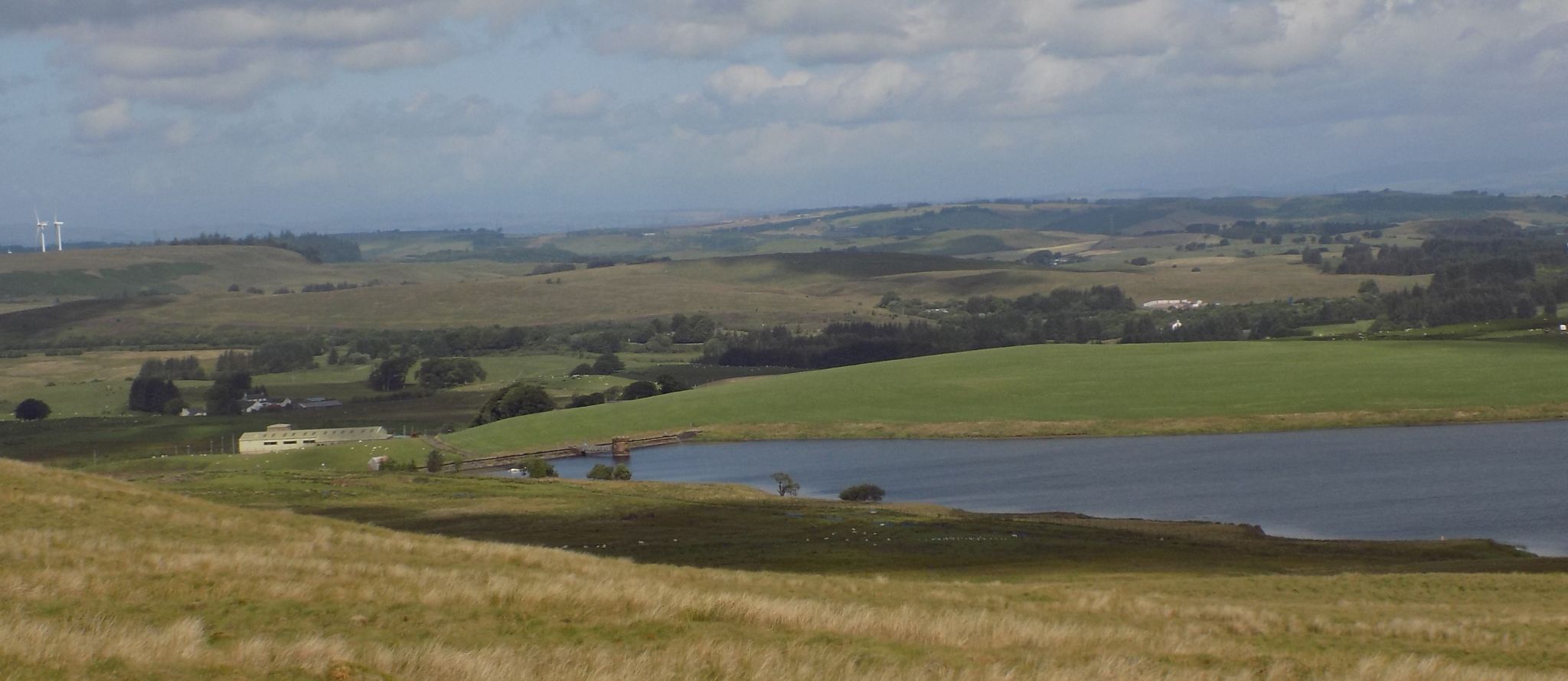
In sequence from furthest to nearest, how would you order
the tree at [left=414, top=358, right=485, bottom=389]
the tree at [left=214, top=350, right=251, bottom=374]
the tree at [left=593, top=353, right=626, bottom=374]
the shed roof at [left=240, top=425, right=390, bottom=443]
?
the tree at [left=214, top=350, right=251, bottom=374] < the tree at [left=593, top=353, right=626, bottom=374] < the tree at [left=414, top=358, right=485, bottom=389] < the shed roof at [left=240, top=425, right=390, bottom=443]

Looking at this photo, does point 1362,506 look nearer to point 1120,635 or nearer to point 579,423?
point 1120,635

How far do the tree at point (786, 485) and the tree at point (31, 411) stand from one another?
282ft

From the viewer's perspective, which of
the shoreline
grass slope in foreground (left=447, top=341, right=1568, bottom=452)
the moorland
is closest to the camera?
the moorland

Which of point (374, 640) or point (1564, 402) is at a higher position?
point (374, 640)

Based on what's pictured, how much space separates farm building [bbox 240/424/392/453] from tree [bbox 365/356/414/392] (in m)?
37.6

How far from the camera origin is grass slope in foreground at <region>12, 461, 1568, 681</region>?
615 inches

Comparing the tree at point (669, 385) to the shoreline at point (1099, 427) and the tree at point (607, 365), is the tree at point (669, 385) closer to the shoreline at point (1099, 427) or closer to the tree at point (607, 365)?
the tree at point (607, 365)

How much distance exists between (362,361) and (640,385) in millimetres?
62830

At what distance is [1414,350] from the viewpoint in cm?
12244

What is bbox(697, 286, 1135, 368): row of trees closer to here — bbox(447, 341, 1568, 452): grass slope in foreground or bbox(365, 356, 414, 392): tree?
bbox(447, 341, 1568, 452): grass slope in foreground

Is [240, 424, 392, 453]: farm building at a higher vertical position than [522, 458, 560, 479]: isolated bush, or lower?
lower

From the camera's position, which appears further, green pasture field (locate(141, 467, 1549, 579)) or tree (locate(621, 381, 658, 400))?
tree (locate(621, 381, 658, 400))

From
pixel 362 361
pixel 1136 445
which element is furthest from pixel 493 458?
pixel 362 361

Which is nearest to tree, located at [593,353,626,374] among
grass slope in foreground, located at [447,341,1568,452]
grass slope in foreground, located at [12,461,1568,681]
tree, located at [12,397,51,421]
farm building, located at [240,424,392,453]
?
grass slope in foreground, located at [447,341,1568,452]
